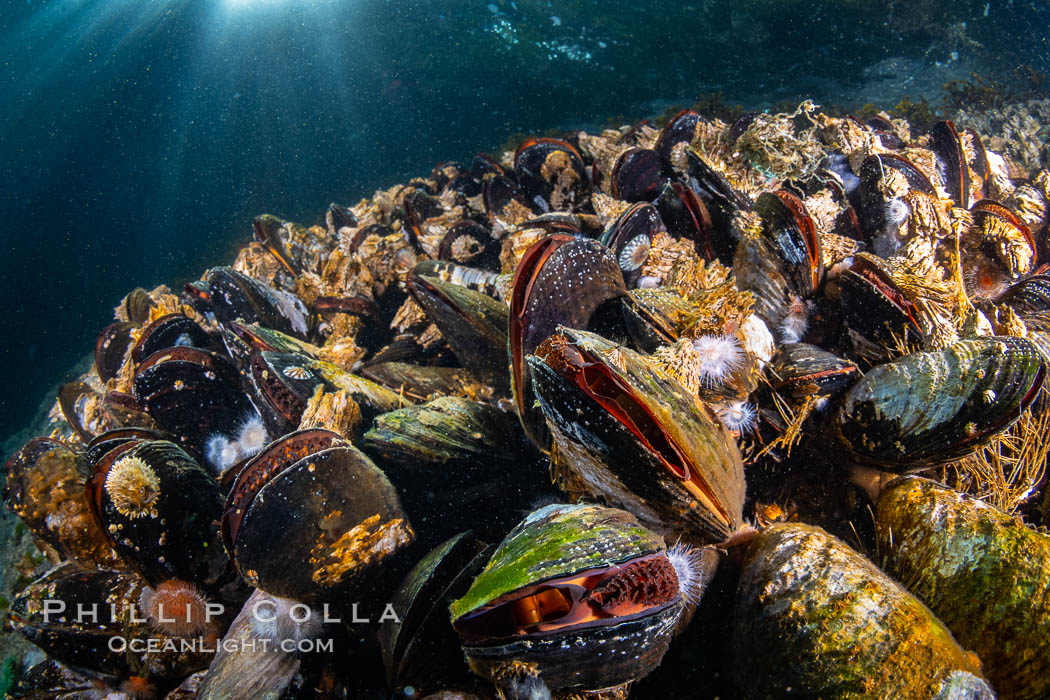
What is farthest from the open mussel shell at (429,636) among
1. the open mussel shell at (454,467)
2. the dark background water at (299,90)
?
the dark background water at (299,90)

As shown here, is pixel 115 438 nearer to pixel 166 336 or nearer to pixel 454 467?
pixel 166 336

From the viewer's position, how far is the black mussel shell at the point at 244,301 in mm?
3367

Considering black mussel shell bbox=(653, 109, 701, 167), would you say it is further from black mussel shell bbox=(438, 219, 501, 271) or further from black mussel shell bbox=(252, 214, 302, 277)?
black mussel shell bbox=(252, 214, 302, 277)

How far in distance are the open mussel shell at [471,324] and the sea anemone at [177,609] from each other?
1.82m

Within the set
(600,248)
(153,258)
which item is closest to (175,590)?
(600,248)

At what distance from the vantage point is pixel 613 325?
217 cm

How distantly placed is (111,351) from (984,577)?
6.50 m

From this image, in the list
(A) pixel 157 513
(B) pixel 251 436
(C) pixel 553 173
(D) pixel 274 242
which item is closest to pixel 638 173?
(C) pixel 553 173

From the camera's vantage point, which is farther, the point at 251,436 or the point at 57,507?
the point at 251,436

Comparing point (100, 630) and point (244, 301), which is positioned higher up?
point (244, 301)

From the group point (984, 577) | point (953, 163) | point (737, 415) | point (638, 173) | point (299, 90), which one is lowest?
point (953, 163)

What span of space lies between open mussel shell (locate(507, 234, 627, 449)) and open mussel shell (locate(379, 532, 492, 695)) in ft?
2.18

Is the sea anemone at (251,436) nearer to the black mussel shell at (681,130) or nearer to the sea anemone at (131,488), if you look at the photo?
the sea anemone at (131,488)

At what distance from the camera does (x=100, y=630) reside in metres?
2.06
